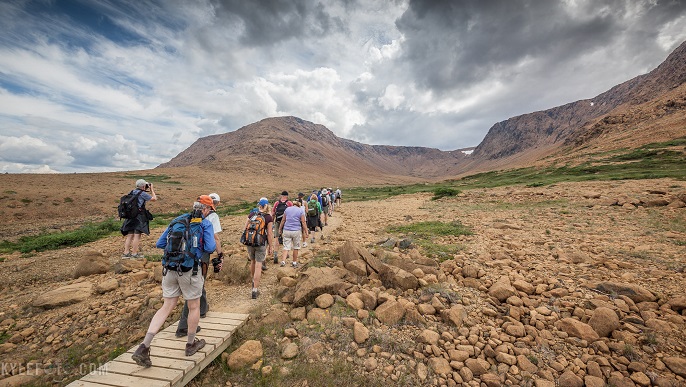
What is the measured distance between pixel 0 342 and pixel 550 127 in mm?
250645

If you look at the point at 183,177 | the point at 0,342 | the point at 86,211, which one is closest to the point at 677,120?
the point at 0,342

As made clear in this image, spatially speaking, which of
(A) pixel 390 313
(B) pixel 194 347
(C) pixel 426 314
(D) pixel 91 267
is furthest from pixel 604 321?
(D) pixel 91 267

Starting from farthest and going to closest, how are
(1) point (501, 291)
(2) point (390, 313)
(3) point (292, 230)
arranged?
(3) point (292, 230)
(1) point (501, 291)
(2) point (390, 313)

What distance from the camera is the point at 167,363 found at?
13.6ft

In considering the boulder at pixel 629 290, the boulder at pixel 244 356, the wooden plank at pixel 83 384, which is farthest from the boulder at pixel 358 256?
the wooden plank at pixel 83 384

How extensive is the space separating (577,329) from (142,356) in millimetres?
6984

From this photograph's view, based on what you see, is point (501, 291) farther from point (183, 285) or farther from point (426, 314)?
point (183, 285)

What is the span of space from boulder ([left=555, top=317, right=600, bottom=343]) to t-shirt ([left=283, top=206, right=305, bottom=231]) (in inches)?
261

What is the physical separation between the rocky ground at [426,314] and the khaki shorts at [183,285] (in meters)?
1.25

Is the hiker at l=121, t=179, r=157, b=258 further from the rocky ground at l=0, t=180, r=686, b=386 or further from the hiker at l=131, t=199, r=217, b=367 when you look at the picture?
the hiker at l=131, t=199, r=217, b=367

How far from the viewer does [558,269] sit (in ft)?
22.1

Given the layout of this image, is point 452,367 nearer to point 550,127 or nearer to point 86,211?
point 86,211

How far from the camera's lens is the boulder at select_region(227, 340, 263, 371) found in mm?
4473

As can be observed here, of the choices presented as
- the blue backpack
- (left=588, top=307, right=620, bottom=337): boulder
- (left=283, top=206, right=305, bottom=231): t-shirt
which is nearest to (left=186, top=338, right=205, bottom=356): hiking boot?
the blue backpack
